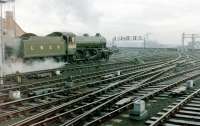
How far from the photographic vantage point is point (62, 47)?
30.8 metres

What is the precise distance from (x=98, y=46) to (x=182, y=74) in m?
15.4

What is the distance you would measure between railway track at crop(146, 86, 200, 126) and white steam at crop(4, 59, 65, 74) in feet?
46.0

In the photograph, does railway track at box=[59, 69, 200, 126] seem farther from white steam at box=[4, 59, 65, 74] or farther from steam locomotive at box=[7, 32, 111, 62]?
steam locomotive at box=[7, 32, 111, 62]

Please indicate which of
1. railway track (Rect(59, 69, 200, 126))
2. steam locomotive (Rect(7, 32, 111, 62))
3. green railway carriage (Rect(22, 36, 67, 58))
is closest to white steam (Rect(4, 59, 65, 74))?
steam locomotive (Rect(7, 32, 111, 62))

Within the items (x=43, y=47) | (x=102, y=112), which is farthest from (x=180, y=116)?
(x=43, y=47)

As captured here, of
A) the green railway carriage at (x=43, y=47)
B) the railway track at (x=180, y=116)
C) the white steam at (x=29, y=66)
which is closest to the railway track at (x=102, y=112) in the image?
the railway track at (x=180, y=116)

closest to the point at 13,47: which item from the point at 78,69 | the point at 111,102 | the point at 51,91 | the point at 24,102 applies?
the point at 78,69

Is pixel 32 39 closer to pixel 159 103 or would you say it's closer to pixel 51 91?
pixel 51 91

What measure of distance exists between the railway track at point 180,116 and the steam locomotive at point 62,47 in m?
15.8

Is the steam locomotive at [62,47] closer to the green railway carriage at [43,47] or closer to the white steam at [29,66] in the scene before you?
the green railway carriage at [43,47]

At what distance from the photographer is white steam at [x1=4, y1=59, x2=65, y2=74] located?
24.3 m

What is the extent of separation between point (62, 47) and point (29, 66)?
16.7 feet

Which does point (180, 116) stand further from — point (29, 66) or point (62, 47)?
point (62, 47)

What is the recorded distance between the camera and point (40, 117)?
10773mm
